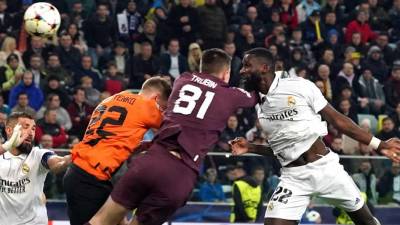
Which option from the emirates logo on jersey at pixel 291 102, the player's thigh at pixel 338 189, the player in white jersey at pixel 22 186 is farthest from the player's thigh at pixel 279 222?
the player in white jersey at pixel 22 186

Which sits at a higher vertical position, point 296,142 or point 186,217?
point 296,142

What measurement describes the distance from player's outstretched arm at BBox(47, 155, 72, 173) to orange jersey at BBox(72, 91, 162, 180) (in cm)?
14

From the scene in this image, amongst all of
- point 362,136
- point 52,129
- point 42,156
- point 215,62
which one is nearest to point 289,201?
point 362,136

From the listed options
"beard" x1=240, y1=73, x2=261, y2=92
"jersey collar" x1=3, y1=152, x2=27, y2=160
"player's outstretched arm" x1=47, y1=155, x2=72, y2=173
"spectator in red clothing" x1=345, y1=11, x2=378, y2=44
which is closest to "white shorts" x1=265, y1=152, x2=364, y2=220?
"beard" x1=240, y1=73, x2=261, y2=92

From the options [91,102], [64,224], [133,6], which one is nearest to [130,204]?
[64,224]

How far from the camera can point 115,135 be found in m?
10.2

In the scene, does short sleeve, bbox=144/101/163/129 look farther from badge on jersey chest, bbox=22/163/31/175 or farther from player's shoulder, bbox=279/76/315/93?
badge on jersey chest, bbox=22/163/31/175

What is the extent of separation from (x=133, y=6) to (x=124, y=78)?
2.33 m

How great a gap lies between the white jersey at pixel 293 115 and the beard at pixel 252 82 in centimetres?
13

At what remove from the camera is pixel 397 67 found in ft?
72.3

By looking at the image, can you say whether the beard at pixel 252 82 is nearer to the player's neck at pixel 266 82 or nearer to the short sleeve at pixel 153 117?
the player's neck at pixel 266 82

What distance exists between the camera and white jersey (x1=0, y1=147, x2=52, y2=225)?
11.1 metres

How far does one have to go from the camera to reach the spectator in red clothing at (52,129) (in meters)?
17.1

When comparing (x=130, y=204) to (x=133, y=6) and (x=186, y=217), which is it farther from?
(x=133, y=6)
